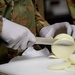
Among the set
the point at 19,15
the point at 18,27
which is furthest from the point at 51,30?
the point at 18,27

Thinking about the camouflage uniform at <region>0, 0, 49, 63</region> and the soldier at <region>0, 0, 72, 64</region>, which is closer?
the soldier at <region>0, 0, 72, 64</region>

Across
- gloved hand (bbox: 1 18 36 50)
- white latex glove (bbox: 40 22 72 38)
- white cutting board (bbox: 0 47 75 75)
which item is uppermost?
gloved hand (bbox: 1 18 36 50)

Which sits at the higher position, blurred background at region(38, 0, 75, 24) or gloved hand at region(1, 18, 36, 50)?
gloved hand at region(1, 18, 36, 50)

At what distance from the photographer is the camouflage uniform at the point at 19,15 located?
848 millimetres

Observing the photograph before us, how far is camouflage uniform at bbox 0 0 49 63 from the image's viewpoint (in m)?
0.85

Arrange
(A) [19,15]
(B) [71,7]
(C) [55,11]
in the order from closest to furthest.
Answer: (A) [19,15], (B) [71,7], (C) [55,11]

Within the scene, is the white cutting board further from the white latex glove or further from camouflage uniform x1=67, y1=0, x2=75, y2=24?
camouflage uniform x1=67, y1=0, x2=75, y2=24

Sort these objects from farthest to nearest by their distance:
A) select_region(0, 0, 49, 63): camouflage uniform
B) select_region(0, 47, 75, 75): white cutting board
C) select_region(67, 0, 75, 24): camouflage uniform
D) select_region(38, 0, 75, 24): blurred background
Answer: select_region(38, 0, 75, 24): blurred background, select_region(67, 0, 75, 24): camouflage uniform, select_region(0, 0, 49, 63): camouflage uniform, select_region(0, 47, 75, 75): white cutting board

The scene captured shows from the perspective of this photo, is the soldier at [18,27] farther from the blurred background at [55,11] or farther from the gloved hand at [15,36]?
the blurred background at [55,11]

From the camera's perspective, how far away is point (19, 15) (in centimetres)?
93

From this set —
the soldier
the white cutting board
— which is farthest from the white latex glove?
the white cutting board

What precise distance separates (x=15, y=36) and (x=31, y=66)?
0.11m

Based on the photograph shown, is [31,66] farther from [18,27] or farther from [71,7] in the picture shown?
[71,7]

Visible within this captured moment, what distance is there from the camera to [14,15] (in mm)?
909
